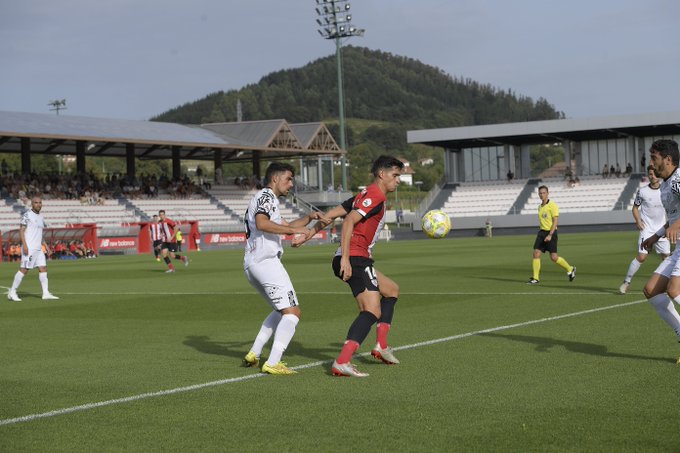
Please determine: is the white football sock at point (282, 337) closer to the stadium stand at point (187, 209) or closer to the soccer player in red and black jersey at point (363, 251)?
the soccer player in red and black jersey at point (363, 251)

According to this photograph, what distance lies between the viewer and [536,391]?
8.40m

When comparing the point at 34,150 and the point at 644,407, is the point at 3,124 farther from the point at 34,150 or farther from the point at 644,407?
the point at 644,407

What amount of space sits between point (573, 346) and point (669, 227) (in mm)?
2235

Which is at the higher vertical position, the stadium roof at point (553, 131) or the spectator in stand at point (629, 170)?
the stadium roof at point (553, 131)

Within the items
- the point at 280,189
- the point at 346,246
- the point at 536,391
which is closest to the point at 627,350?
the point at 536,391

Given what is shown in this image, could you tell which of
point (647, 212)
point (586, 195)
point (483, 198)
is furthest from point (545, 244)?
point (483, 198)

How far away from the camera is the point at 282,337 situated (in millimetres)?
9875

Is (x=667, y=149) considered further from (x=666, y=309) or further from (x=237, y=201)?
(x=237, y=201)

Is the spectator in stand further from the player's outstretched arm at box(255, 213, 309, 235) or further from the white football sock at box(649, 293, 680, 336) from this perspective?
the player's outstretched arm at box(255, 213, 309, 235)

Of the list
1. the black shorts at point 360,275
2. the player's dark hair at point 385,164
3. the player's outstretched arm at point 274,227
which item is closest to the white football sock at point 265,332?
the black shorts at point 360,275

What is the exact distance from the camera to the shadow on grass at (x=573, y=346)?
10.2m

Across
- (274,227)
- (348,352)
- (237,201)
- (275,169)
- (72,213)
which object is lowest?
(348,352)

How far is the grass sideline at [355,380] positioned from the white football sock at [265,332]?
1.04ft

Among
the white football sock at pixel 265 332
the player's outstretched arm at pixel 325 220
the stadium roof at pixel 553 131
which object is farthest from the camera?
the stadium roof at pixel 553 131
